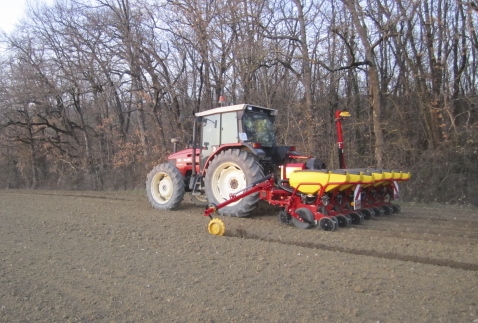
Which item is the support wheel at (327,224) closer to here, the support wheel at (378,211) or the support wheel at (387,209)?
the support wheel at (378,211)

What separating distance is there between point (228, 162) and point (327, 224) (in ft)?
8.00

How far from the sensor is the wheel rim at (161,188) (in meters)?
10.2

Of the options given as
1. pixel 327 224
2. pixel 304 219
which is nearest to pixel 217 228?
pixel 304 219

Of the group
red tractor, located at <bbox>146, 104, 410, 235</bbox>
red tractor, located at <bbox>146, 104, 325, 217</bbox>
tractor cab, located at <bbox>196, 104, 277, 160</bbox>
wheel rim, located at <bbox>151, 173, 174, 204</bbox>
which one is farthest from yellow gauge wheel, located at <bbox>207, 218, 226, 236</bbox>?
wheel rim, located at <bbox>151, 173, 174, 204</bbox>

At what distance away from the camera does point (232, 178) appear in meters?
8.62

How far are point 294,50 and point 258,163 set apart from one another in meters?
9.11

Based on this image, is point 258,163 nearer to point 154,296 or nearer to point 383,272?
point 383,272

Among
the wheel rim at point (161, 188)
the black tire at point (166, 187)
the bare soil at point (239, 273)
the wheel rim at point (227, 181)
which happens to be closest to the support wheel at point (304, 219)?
the bare soil at point (239, 273)

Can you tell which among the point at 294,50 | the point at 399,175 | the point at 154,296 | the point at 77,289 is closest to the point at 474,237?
the point at 399,175

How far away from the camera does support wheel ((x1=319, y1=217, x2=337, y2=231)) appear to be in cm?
681

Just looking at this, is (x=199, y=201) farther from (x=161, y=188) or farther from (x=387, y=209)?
(x=387, y=209)

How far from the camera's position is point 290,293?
156 inches

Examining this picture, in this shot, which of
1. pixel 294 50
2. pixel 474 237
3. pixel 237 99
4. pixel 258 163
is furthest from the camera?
pixel 237 99

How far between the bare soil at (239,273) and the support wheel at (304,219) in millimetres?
151
